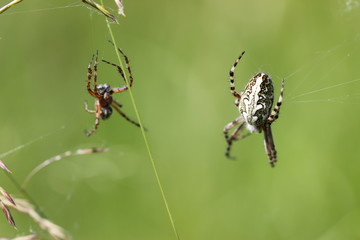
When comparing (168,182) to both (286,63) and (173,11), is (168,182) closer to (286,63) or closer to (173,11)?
(286,63)

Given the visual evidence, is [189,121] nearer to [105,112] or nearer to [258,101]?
[105,112]

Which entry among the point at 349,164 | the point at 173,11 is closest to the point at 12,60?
the point at 173,11

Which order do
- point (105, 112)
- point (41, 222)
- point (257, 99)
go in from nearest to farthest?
point (41, 222), point (257, 99), point (105, 112)

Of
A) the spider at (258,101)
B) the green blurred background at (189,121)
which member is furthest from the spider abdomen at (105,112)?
the green blurred background at (189,121)

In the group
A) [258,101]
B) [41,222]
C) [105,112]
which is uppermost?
[258,101]

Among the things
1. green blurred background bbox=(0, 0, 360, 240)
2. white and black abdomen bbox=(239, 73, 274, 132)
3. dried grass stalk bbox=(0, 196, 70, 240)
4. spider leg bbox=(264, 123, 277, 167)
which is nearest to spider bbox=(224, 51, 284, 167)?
white and black abdomen bbox=(239, 73, 274, 132)

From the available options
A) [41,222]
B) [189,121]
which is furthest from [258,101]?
[189,121]

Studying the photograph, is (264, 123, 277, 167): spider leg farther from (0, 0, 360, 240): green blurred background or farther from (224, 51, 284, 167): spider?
(0, 0, 360, 240): green blurred background
